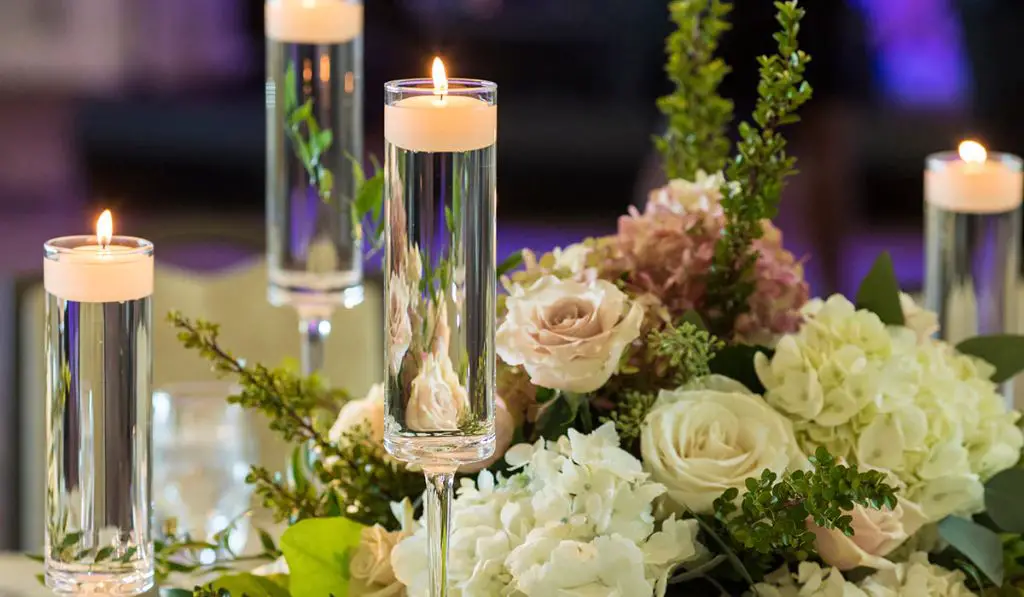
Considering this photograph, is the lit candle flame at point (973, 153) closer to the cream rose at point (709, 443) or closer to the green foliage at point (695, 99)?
the green foliage at point (695, 99)

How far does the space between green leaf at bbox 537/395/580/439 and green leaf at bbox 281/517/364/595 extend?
0.14 meters

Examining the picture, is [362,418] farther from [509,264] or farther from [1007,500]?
[1007,500]

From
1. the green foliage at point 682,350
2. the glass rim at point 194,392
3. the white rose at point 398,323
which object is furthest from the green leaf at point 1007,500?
the glass rim at point 194,392

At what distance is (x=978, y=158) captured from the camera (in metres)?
1.37

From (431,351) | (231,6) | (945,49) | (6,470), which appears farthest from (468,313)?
(945,49)

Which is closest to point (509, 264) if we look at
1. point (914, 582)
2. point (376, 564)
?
point (376, 564)

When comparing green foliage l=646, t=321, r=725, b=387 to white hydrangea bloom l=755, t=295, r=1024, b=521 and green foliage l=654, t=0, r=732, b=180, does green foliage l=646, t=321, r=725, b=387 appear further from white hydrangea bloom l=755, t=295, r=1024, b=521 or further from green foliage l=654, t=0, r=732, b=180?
green foliage l=654, t=0, r=732, b=180

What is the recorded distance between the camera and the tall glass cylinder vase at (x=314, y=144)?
1275 mm

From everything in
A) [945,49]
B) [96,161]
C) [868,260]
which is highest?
[945,49]

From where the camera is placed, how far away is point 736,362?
1.02 metres

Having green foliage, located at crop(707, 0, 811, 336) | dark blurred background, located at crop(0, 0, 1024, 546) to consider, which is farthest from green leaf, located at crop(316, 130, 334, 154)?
dark blurred background, located at crop(0, 0, 1024, 546)

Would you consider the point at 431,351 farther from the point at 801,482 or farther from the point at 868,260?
the point at 868,260

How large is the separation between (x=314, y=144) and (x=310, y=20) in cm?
10

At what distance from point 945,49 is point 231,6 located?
201 cm
